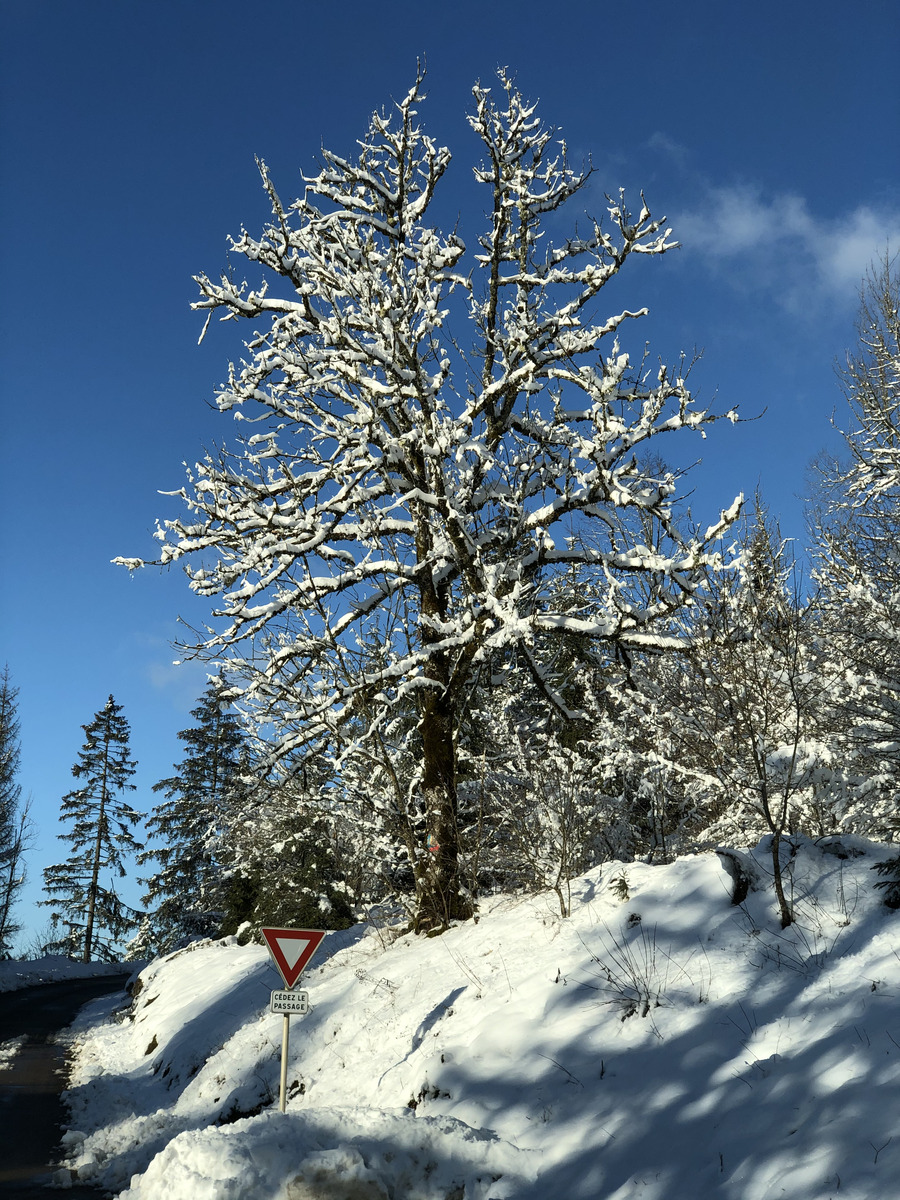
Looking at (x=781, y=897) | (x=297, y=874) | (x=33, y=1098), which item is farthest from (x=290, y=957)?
(x=297, y=874)

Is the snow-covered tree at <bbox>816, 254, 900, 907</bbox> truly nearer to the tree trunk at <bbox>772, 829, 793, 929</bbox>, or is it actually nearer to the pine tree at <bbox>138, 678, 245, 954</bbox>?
the tree trunk at <bbox>772, 829, 793, 929</bbox>

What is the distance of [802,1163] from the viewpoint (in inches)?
156

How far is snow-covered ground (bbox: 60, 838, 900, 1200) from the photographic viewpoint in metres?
4.38

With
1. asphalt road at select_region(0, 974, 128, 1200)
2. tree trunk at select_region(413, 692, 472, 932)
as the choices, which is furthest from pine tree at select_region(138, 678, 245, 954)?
tree trunk at select_region(413, 692, 472, 932)

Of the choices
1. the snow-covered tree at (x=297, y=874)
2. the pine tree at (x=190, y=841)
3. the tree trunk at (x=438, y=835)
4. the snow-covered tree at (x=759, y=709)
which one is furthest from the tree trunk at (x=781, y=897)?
the pine tree at (x=190, y=841)

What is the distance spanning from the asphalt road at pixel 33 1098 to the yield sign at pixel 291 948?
2606 millimetres

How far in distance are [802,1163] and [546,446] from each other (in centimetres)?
870

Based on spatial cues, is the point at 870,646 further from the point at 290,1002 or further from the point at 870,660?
the point at 290,1002

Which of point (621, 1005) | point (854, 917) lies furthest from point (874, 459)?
point (621, 1005)

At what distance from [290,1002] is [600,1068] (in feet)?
9.46

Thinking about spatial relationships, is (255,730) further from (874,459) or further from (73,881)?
(73,881)

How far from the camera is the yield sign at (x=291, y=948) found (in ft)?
24.5

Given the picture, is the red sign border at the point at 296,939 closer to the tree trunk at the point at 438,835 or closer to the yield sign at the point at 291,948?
the yield sign at the point at 291,948

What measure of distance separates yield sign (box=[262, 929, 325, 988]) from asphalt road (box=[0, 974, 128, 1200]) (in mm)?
2606
